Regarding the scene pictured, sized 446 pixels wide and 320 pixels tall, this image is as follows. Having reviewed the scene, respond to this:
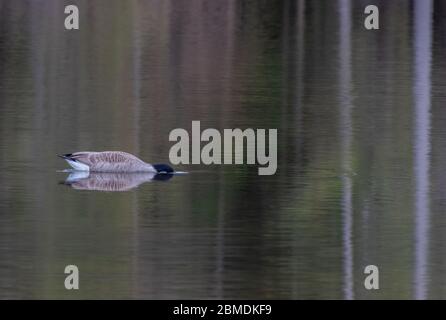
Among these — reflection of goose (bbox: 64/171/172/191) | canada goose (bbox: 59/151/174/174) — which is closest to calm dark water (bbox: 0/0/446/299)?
reflection of goose (bbox: 64/171/172/191)

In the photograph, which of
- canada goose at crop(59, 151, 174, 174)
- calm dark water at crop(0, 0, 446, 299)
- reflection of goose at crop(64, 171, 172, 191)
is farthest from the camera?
canada goose at crop(59, 151, 174, 174)

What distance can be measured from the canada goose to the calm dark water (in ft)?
0.89

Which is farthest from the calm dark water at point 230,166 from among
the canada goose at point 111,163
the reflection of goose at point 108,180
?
the canada goose at point 111,163

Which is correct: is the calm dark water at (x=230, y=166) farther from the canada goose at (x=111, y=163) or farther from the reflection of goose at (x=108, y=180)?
the canada goose at (x=111, y=163)

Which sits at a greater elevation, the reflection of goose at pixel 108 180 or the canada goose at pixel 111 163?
the canada goose at pixel 111 163

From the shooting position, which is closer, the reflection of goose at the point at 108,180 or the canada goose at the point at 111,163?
the reflection of goose at the point at 108,180

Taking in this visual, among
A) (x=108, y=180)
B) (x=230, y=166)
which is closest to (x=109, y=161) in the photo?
(x=108, y=180)

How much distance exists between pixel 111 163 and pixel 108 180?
23cm

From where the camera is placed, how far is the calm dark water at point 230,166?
436 inches

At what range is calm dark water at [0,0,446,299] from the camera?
1106cm

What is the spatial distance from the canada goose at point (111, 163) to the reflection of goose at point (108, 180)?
0.04 metres

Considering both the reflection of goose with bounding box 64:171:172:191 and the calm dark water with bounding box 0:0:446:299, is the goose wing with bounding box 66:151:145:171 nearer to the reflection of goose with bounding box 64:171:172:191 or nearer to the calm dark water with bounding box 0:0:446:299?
the reflection of goose with bounding box 64:171:172:191

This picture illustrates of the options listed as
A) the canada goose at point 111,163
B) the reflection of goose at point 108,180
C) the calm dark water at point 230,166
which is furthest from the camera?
the canada goose at point 111,163

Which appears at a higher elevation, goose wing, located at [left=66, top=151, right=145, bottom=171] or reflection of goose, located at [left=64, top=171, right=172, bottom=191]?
goose wing, located at [left=66, top=151, right=145, bottom=171]
